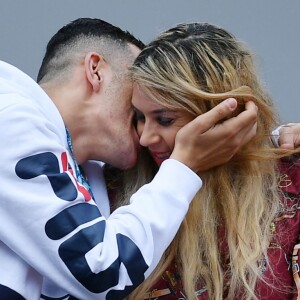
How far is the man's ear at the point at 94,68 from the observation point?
1.65 metres

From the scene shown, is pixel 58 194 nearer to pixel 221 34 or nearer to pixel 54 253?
pixel 54 253

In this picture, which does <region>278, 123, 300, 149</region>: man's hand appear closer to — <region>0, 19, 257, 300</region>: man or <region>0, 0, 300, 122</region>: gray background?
<region>0, 19, 257, 300</region>: man

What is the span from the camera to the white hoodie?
4.22ft

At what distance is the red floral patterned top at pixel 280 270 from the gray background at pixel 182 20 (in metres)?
0.90

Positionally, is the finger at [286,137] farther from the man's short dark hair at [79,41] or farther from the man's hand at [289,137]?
the man's short dark hair at [79,41]

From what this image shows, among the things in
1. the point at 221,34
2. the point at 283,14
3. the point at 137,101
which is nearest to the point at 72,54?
the point at 137,101

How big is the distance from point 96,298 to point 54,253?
0.12 metres

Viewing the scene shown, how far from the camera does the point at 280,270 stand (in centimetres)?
153

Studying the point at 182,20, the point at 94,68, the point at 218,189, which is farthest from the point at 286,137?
the point at 182,20

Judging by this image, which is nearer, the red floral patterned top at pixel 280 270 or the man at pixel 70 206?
the man at pixel 70 206

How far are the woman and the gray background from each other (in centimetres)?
83

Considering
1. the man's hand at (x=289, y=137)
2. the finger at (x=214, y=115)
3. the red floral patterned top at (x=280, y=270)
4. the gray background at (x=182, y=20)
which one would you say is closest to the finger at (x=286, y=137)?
the man's hand at (x=289, y=137)

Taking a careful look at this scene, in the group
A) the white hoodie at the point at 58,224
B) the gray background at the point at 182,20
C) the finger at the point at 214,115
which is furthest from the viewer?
the gray background at the point at 182,20

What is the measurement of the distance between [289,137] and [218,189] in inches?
8.0
